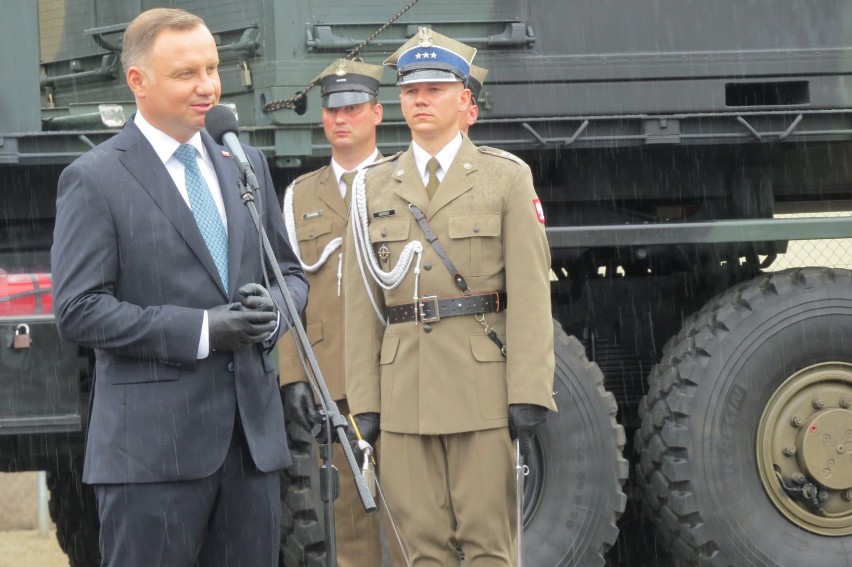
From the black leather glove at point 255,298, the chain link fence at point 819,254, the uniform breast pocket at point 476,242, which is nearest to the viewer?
the black leather glove at point 255,298

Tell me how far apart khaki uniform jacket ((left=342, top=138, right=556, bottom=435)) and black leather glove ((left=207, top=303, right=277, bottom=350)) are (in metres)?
1.08

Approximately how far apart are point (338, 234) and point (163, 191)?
1.83 metres

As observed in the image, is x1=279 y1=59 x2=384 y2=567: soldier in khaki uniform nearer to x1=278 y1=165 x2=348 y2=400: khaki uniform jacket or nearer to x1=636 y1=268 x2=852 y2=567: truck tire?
x1=278 y1=165 x2=348 y2=400: khaki uniform jacket

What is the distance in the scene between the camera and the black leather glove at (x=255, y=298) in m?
2.84

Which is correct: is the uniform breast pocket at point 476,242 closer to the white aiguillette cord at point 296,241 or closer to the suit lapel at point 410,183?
the suit lapel at point 410,183

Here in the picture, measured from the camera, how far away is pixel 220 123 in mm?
2941

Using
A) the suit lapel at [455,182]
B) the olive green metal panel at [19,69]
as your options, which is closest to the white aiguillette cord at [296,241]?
the suit lapel at [455,182]

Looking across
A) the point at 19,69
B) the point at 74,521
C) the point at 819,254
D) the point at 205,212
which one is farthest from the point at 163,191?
the point at 74,521

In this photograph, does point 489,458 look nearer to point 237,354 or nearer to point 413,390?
point 413,390

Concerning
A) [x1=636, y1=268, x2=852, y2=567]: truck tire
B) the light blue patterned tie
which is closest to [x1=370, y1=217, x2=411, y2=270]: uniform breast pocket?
the light blue patterned tie

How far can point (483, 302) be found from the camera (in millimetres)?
3963

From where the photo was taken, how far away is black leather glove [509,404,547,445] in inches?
151

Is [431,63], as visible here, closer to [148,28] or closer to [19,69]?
[148,28]

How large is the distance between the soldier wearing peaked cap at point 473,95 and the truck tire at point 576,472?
0.91 meters
